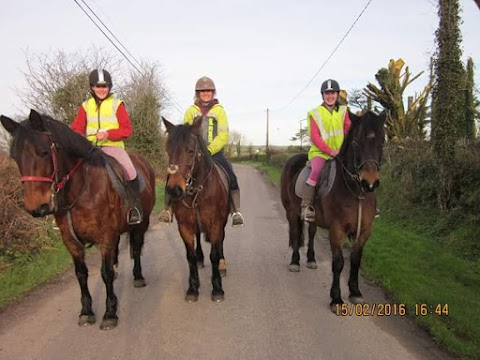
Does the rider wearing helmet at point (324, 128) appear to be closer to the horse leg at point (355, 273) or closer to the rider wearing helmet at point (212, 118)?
the horse leg at point (355, 273)

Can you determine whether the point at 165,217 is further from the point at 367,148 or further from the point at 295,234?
the point at 367,148

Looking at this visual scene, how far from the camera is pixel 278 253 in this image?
304 inches

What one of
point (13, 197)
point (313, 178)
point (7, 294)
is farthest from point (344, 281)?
point (13, 197)

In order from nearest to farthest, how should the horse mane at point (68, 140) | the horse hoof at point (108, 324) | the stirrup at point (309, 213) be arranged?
the horse mane at point (68, 140) → the horse hoof at point (108, 324) → the stirrup at point (309, 213)

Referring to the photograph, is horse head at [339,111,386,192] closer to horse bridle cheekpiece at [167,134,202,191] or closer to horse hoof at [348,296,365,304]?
horse hoof at [348,296,365,304]

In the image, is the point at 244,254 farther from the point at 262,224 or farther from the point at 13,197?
the point at 13,197

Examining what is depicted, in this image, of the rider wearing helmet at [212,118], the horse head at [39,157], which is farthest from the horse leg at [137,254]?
the horse head at [39,157]

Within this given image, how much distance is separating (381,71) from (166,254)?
13754 millimetres

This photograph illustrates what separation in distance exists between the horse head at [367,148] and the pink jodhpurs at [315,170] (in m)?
0.79

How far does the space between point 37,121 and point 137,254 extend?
2860mm

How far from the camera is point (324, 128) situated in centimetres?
584

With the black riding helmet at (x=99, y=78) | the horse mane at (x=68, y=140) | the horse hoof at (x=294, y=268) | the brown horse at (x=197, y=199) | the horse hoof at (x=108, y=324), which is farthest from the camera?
the horse hoof at (x=294, y=268)

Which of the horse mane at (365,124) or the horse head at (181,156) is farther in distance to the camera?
the horse mane at (365,124)

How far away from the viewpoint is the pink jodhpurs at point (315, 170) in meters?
5.78
